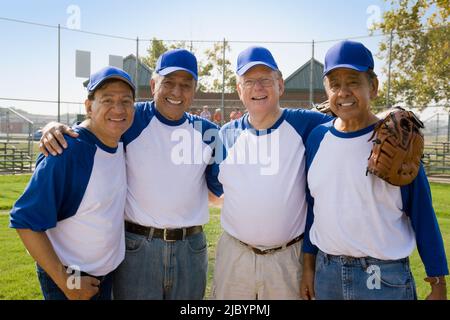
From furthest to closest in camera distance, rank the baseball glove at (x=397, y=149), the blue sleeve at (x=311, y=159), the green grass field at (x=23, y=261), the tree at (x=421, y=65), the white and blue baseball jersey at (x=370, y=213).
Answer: the tree at (x=421, y=65), the green grass field at (x=23, y=261), the blue sleeve at (x=311, y=159), the white and blue baseball jersey at (x=370, y=213), the baseball glove at (x=397, y=149)

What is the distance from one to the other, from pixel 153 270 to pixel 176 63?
1.59 m

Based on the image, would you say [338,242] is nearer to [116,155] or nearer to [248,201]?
[248,201]

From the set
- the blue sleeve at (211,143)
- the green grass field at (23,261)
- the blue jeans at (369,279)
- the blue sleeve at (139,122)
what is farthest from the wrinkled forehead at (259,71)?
the green grass field at (23,261)

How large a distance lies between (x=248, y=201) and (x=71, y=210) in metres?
1.20

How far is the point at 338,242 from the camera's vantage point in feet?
8.41

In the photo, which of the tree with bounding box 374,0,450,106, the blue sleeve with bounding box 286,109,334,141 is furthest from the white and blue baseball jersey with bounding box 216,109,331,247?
the tree with bounding box 374,0,450,106

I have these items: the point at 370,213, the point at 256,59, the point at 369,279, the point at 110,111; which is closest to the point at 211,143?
the point at 256,59

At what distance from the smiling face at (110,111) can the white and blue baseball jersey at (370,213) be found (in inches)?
55.3

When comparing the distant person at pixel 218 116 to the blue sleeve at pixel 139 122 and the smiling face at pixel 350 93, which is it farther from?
the smiling face at pixel 350 93

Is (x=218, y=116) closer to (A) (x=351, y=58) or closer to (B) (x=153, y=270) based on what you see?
(B) (x=153, y=270)

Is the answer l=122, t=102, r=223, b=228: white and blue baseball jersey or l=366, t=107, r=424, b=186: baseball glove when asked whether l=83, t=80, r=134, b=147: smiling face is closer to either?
l=122, t=102, r=223, b=228: white and blue baseball jersey

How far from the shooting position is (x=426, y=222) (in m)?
2.53

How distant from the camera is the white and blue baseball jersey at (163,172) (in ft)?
10.3
